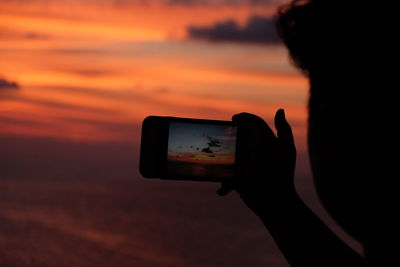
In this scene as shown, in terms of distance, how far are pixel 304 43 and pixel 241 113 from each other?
5.59 feet

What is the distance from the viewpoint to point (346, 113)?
5.08 ft

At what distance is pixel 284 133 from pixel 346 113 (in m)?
1.58

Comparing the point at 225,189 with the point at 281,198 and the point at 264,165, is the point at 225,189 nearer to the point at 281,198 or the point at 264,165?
the point at 264,165

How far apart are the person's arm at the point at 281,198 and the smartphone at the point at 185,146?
0.36 meters

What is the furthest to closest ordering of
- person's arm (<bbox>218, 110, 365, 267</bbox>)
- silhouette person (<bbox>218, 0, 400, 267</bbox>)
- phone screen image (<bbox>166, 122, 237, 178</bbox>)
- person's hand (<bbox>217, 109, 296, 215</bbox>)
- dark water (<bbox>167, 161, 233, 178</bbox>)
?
phone screen image (<bbox>166, 122, 237, 178</bbox>) < dark water (<bbox>167, 161, 233, 178</bbox>) < person's hand (<bbox>217, 109, 296, 215</bbox>) < person's arm (<bbox>218, 110, 365, 267</bbox>) < silhouette person (<bbox>218, 0, 400, 267</bbox>)

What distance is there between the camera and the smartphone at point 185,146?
12.7 feet

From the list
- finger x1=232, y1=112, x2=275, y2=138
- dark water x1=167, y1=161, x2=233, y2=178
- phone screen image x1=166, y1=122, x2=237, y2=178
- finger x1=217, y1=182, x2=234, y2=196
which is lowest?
finger x1=217, y1=182, x2=234, y2=196

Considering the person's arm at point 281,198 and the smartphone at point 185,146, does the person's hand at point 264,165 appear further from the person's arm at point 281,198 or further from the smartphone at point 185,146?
the smartphone at point 185,146

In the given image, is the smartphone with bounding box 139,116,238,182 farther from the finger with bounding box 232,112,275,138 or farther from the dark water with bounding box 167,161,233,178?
the finger with bounding box 232,112,275,138

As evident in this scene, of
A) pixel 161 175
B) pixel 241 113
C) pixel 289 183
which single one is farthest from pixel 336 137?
pixel 161 175

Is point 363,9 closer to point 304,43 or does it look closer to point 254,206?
point 304,43

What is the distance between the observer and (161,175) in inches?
154

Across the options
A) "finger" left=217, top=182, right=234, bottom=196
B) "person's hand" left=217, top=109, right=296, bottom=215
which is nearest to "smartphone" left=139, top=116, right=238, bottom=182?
"finger" left=217, top=182, right=234, bottom=196

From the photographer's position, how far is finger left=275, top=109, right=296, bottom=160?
10.1 ft
